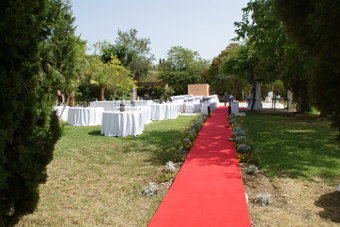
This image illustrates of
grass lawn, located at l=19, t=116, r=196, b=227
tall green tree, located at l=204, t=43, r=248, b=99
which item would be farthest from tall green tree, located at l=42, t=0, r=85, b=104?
tall green tree, located at l=204, t=43, r=248, b=99

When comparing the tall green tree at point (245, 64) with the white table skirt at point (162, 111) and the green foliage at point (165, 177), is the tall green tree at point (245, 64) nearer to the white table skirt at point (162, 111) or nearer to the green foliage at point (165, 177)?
the white table skirt at point (162, 111)

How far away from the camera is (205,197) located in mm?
4242

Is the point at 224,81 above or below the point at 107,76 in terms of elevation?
above

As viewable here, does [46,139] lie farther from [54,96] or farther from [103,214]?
[103,214]

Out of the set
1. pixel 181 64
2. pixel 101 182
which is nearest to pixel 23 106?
pixel 101 182

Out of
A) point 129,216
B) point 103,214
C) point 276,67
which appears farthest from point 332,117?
point 276,67

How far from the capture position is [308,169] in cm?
589

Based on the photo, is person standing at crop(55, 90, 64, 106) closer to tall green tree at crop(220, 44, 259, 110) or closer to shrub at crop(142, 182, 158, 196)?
shrub at crop(142, 182, 158, 196)

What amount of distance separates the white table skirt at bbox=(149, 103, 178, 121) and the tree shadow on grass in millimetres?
11649

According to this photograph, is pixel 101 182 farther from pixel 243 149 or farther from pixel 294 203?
pixel 243 149

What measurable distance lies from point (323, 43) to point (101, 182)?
4319mm

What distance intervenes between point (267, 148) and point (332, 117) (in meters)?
4.56

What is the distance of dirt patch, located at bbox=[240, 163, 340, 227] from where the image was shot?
358cm

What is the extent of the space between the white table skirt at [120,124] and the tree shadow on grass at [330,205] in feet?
23.1
